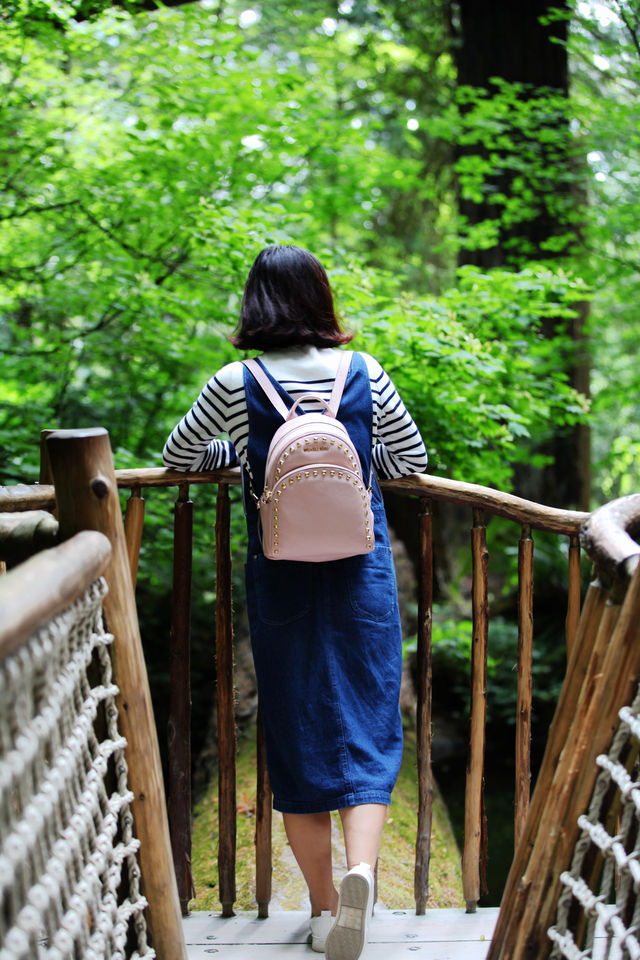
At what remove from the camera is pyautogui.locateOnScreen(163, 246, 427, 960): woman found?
1.94m

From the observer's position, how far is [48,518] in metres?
1.47

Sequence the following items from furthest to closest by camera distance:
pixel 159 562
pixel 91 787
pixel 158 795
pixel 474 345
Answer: pixel 159 562, pixel 474 345, pixel 158 795, pixel 91 787

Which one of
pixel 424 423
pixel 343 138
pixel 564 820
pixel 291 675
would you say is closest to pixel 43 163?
pixel 343 138

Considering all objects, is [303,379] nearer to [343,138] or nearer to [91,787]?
[91,787]

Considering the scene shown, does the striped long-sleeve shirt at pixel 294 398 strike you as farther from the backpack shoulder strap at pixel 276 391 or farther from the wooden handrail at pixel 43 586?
the wooden handrail at pixel 43 586

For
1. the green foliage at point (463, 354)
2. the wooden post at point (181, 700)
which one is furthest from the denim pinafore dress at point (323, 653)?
the green foliage at point (463, 354)

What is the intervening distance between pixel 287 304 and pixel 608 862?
4.31 feet

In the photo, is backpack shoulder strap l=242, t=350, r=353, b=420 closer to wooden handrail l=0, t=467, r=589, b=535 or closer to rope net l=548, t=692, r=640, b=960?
wooden handrail l=0, t=467, r=589, b=535

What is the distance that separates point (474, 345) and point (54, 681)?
2.51 metres

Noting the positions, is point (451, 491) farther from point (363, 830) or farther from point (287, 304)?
point (363, 830)

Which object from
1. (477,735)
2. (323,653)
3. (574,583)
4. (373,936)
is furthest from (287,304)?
(373,936)

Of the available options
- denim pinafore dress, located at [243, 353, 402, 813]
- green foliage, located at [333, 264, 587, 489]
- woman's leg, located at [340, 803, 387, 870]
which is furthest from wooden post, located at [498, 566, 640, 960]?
green foliage, located at [333, 264, 587, 489]

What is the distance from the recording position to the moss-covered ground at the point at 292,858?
259 centimetres

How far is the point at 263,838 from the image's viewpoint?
7.48ft
